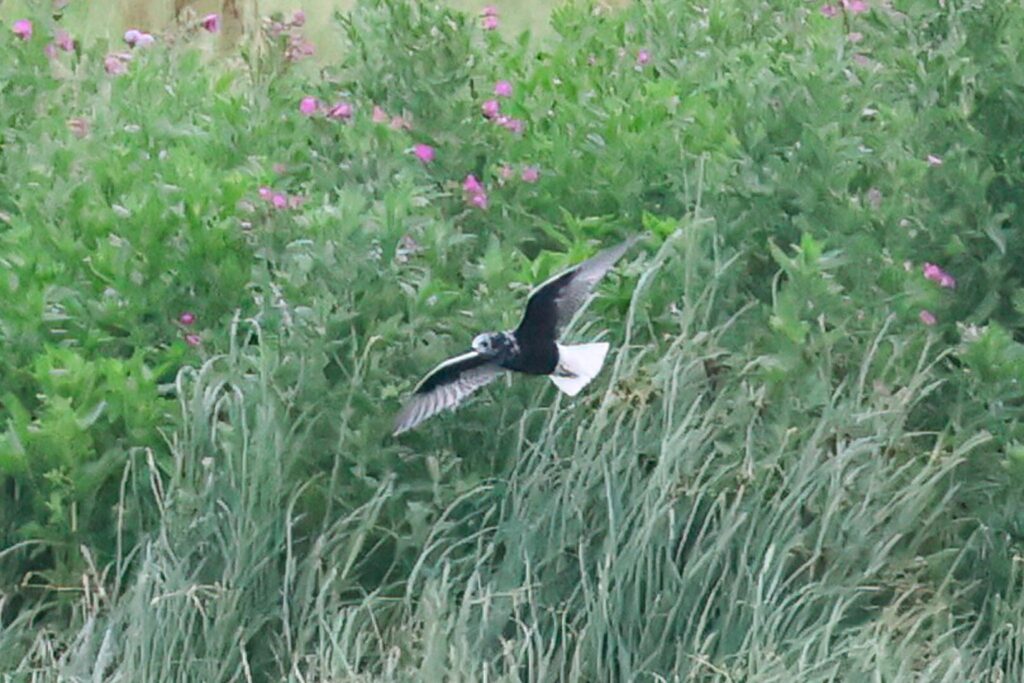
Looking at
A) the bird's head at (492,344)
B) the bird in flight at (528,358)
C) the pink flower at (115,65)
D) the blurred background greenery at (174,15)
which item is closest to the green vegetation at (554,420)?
the bird in flight at (528,358)

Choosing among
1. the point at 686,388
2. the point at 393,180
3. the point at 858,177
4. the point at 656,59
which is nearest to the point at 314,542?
the point at 686,388

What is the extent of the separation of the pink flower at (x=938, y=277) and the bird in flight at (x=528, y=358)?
0.82 metres

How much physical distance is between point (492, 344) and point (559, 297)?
178mm

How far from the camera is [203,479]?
4.07 m

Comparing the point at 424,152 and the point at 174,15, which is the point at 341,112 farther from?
the point at 174,15

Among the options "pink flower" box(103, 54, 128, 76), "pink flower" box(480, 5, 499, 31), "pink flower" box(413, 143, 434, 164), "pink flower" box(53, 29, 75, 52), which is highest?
"pink flower" box(413, 143, 434, 164)

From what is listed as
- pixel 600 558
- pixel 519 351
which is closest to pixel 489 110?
pixel 519 351

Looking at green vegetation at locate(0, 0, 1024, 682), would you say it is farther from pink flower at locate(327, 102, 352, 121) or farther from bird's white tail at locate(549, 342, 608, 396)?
pink flower at locate(327, 102, 352, 121)

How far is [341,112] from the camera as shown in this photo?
16.9 feet

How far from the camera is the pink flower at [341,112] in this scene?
516 centimetres

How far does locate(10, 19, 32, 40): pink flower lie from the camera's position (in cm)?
589

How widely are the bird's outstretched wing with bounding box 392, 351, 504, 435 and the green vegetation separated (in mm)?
162

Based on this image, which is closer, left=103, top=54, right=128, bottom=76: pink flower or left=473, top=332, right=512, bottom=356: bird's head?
left=473, top=332, right=512, bottom=356: bird's head

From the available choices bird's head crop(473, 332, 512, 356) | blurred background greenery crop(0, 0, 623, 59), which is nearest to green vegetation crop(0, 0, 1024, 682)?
bird's head crop(473, 332, 512, 356)
